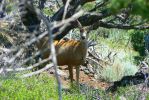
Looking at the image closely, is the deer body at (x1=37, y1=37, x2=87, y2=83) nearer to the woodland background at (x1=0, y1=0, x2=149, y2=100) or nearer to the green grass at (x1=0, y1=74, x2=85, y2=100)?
the woodland background at (x1=0, y1=0, x2=149, y2=100)

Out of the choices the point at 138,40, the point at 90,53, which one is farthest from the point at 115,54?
the point at 138,40

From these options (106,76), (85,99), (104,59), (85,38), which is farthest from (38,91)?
(104,59)

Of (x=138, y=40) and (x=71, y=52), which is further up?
(x=71, y=52)

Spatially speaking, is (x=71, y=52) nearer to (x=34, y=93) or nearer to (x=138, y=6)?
(x=34, y=93)

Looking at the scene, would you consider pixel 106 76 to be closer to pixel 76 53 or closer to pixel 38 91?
pixel 76 53

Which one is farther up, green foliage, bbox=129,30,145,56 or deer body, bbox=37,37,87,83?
deer body, bbox=37,37,87,83

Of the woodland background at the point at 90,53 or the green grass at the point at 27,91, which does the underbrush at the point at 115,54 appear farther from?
the green grass at the point at 27,91

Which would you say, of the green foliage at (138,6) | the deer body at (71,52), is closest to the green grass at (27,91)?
the deer body at (71,52)

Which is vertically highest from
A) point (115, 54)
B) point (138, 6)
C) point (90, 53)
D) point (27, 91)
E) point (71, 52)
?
point (138, 6)

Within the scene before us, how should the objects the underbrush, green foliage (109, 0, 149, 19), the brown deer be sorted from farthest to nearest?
the underbrush
the brown deer
green foliage (109, 0, 149, 19)

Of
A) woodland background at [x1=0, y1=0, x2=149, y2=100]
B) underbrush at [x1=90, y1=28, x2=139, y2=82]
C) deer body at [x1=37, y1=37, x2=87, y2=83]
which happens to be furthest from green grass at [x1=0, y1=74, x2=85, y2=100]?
underbrush at [x1=90, y1=28, x2=139, y2=82]

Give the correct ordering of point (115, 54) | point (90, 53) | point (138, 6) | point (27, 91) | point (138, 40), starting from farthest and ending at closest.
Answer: point (138, 40)
point (115, 54)
point (90, 53)
point (27, 91)
point (138, 6)

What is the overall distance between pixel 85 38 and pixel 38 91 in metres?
3.77

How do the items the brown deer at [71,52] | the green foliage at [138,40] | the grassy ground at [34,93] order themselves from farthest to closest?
the green foliage at [138,40] < the brown deer at [71,52] < the grassy ground at [34,93]
